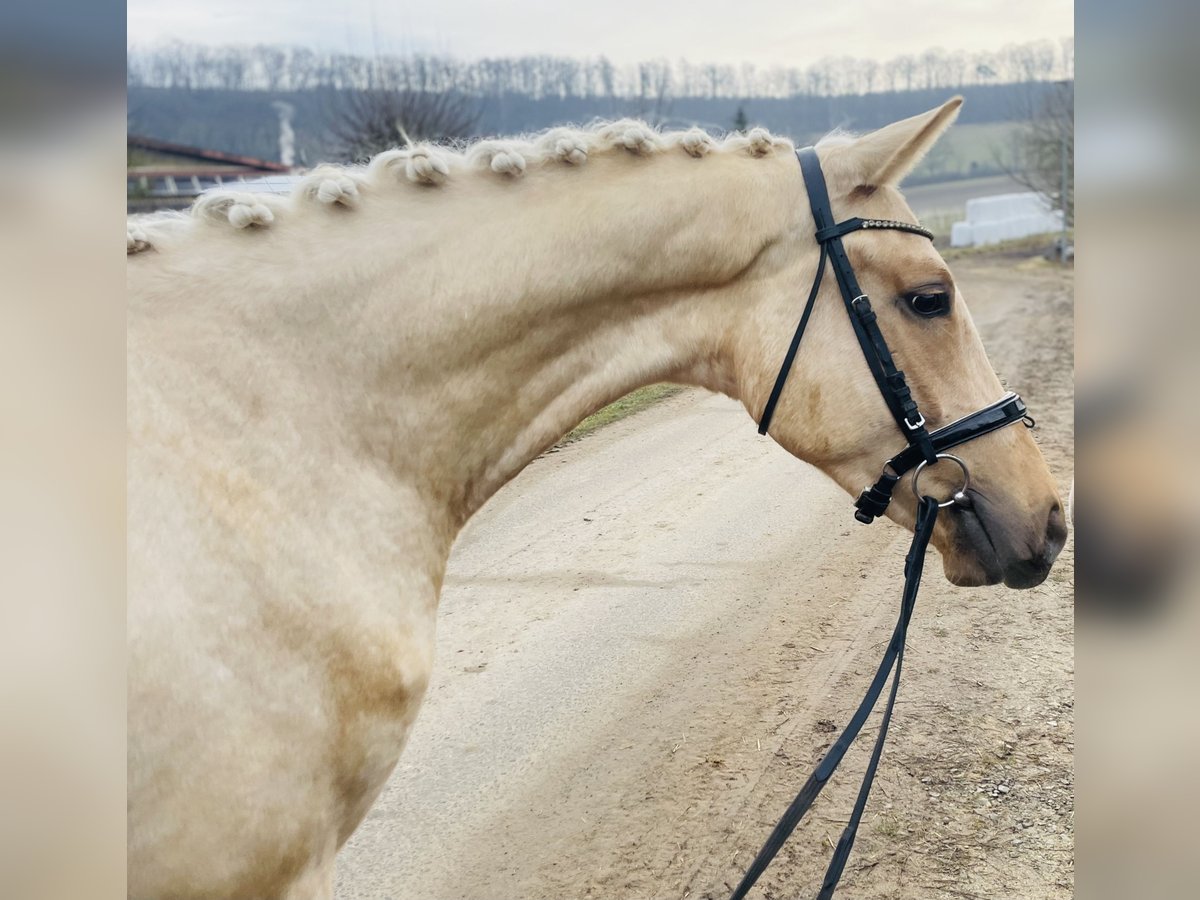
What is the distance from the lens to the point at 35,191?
2.89ft

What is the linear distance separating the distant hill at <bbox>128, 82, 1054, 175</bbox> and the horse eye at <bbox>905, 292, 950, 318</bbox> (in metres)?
0.42

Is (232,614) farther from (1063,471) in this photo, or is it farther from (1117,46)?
(1063,471)

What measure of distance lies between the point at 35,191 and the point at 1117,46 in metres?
1.26

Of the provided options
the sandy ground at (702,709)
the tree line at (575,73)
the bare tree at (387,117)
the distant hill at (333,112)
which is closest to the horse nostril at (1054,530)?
the distant hill at (333,112)

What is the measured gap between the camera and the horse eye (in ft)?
6.14

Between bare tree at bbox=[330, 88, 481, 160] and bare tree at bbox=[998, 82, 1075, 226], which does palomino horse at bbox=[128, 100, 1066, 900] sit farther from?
bare tree at bbox=[998, 82, 1075, 226]

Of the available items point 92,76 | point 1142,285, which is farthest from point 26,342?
point 1142,285

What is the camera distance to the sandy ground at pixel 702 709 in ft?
9.29

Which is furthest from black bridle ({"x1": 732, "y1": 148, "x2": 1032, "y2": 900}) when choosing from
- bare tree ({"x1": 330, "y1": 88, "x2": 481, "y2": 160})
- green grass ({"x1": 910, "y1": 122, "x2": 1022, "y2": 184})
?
green grass ({"x1": 910, "y1": 122, "x2": 1022, "y2": 184})

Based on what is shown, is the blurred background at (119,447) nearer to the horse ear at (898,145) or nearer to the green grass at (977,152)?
the horse ear at (898,145)

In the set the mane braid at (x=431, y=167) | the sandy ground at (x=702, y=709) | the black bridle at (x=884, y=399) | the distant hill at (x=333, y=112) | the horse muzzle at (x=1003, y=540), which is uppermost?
the distant hill at (x=333, y=112)

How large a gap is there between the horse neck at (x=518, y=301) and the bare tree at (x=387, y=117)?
7.83 m

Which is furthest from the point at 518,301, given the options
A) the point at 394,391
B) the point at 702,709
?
the point at 702,709

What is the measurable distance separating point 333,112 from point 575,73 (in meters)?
3.54
